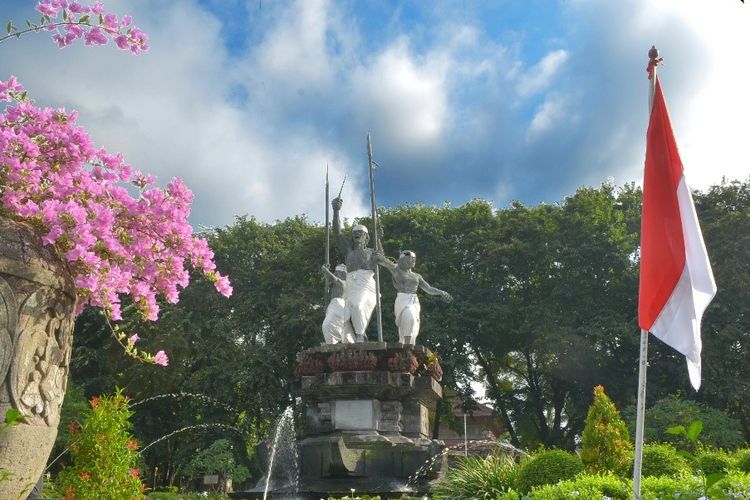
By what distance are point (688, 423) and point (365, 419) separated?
37.4ft

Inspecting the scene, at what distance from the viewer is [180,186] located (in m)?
4.69

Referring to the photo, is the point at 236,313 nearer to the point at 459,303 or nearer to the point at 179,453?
the point at 179,453

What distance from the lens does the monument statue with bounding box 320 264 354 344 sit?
13.0 m


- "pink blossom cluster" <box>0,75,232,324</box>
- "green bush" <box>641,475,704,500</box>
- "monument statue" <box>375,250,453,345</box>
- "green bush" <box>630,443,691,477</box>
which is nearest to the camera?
"pink blossom cluster" <box>0,75,232,324</box>

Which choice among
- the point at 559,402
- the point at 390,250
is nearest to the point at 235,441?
the point at 390,250

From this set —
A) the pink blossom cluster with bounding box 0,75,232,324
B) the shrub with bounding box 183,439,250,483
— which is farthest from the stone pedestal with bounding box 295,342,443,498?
the shrub with bounding box 183,439,250,483

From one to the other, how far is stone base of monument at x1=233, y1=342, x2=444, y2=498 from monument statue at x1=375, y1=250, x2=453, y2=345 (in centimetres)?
84

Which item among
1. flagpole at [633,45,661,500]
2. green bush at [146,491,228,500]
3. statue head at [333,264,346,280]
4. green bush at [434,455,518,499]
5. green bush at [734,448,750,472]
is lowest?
green bush at [146,491,228,500]

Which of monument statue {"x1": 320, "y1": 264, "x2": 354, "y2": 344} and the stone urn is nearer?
the stone urn

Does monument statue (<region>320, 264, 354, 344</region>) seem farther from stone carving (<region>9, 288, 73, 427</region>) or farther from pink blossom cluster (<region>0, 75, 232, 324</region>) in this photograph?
stone carving (<region>9, 288, 73, 427</region>)

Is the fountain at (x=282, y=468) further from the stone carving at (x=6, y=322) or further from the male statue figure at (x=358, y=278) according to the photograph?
the stone carving at (x=6, y=322)

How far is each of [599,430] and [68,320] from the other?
7300 mm

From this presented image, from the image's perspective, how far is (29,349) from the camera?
3.64 metres

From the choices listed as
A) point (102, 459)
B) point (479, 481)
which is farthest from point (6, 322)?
point (479, 481)
